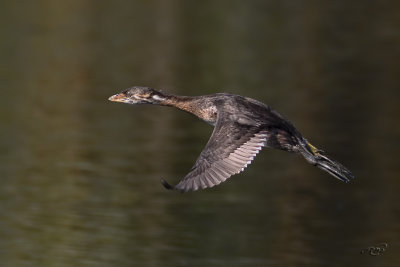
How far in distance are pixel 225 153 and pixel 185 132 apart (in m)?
12.6

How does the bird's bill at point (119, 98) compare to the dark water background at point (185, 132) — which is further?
the dark water background at point (185, 132)

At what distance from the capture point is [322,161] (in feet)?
41.3

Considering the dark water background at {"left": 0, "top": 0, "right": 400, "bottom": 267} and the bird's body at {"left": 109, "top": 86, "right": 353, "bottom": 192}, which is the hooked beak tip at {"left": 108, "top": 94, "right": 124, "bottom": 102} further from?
the dark water background at {"left": 0, "top": 0, "right": 400, "bottom": 267}

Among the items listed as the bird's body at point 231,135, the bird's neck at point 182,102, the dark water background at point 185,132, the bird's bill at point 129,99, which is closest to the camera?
the bird's body at point 231,135

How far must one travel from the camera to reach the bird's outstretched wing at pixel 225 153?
34.8 feet

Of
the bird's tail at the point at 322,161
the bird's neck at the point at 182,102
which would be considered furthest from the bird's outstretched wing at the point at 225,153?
the bird's tail at the point at 322,161

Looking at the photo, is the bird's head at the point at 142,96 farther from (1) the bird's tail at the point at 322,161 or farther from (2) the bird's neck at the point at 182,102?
(1) the bird's tail at the point at 322,161

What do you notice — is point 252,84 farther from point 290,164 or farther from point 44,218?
point 44,218

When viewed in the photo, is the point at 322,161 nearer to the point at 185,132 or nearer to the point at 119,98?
the point at 119,98

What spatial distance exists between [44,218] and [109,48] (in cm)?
1855

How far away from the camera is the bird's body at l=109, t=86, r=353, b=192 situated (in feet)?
35.5

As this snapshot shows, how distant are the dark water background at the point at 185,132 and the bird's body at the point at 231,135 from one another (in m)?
3.01

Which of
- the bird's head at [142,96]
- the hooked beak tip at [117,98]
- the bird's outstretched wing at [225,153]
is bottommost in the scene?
the bird's outstretched wing at [225,153]

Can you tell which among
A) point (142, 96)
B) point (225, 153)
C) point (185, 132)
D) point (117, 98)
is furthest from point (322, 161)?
point (185, 132)
